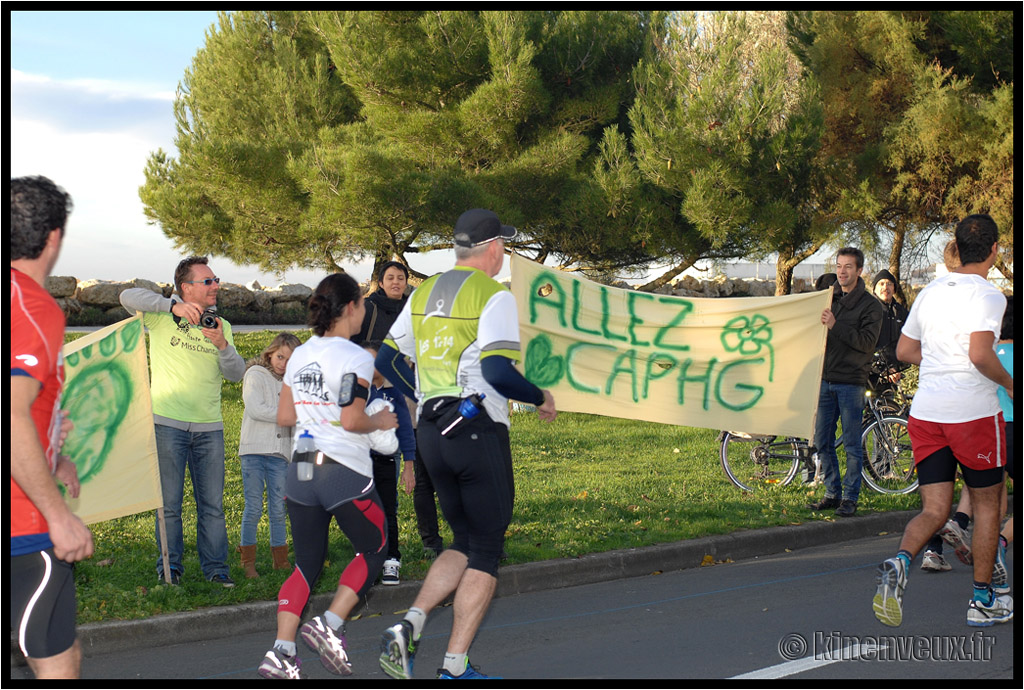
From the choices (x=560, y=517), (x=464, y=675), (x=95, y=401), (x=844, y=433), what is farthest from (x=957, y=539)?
(x=95, y=401)

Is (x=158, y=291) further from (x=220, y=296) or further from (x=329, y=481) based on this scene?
(x=329, y=481)

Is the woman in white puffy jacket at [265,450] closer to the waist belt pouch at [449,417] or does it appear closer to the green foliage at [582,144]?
the waist belt pouch at [449,417]

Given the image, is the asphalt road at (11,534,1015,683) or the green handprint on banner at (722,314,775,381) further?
the green handprint on banner at (722,314,775,381)

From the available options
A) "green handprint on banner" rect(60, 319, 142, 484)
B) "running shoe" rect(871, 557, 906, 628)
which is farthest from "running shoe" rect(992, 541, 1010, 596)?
"green handprint on banner" rect(60, 319, 142, 484)

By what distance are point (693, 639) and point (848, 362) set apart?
154 inches

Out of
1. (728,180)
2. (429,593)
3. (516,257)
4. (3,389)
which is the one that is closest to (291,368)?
(429,593)

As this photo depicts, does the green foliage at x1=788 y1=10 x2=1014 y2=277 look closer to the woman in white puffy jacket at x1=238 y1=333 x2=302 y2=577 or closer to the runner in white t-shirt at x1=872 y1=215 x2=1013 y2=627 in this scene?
the runner in white t-shirt at x1=872 y1=215 x2=1013 y2=627

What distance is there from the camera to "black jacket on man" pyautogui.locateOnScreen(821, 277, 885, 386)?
27.8 feet

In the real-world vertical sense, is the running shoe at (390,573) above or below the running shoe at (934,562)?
above

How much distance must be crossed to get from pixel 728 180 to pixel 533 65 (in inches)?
159

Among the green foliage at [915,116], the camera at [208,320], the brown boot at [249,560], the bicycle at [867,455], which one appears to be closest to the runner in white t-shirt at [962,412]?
the brown boot at [249,560]

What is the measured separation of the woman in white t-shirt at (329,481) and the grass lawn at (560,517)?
4.81 feet

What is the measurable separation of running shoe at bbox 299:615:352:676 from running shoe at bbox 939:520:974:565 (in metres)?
4.40

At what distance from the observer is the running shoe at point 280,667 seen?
4480mm
